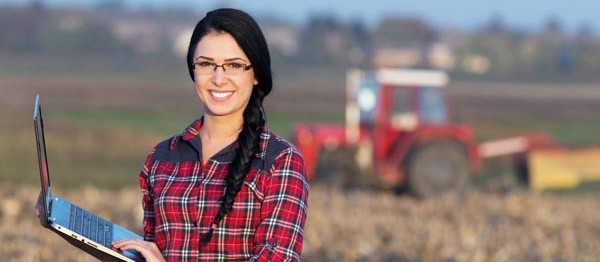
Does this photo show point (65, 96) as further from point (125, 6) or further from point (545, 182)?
point (125, 6)

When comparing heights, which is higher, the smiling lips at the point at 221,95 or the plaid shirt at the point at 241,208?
the smiling lips at the point at 221,95

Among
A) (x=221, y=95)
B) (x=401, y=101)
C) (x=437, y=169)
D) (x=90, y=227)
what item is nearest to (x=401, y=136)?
(x=401, y=101)

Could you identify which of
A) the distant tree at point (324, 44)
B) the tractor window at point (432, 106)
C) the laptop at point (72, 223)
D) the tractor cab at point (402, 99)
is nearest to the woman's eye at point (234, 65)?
the laptop at point (72, 223)

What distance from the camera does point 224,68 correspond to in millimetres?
→ 3727

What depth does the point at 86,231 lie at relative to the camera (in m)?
3.51

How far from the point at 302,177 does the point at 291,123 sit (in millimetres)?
43936

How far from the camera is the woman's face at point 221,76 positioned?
3.71 meters

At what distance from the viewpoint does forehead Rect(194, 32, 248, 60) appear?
3713 mm

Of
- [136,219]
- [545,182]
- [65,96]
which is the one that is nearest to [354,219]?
[136,219]

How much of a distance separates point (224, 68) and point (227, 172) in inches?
10.7

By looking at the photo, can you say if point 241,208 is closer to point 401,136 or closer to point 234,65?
point 234,65

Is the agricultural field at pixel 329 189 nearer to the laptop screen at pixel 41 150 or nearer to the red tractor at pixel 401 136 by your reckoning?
the red tractor at pixel 401 136

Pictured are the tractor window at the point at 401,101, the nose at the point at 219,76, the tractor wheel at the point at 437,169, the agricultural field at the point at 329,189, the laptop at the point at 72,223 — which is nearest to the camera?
the laptop at the point at 72,223

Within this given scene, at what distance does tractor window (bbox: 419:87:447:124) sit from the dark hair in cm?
1459
